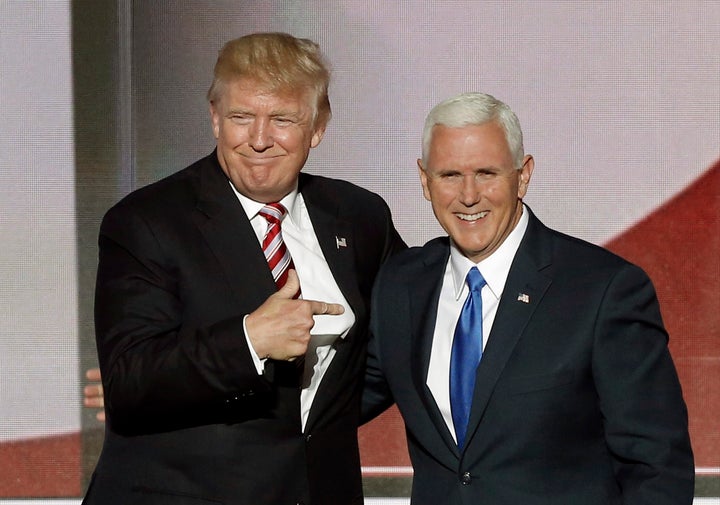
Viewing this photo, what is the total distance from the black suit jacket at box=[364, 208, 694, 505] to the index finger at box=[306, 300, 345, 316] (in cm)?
22

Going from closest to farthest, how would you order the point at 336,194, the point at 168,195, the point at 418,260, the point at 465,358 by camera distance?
the point at 465,358 → the point at 168,195 → the point at 418,260 → the point at 336,194

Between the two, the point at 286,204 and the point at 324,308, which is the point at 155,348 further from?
the point at 286,204

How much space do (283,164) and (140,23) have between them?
1.49 metres

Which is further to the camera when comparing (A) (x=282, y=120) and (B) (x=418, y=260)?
(B) (x=418, y=260)

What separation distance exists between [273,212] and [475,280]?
39 centimetres

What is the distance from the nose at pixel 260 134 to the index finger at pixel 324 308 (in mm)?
304

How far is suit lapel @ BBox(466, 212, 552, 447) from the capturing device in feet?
6.19

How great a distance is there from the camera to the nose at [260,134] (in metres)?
1.98

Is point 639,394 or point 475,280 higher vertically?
point 475,280

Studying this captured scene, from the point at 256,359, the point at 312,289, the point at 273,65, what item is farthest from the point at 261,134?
the point at 256,359

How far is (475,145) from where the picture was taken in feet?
6.35

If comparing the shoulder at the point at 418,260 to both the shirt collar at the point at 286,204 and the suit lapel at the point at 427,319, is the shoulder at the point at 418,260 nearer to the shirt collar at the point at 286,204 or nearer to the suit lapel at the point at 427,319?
the suit lapel at the point at 427,319

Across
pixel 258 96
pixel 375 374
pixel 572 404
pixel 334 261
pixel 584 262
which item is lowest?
pixel 375 374

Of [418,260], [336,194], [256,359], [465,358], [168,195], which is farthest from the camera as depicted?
[336,194]
